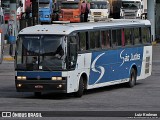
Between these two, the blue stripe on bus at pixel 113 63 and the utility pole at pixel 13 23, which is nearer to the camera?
the blue stripe on bus at pixel 113 63

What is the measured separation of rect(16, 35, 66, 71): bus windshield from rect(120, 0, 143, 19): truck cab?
55210 mm

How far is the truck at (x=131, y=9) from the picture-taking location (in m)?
78.7

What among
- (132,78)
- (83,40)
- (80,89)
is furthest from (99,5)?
→ (80,89)

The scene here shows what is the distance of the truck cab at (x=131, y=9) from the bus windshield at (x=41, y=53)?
2174 inches

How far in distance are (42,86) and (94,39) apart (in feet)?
11.2

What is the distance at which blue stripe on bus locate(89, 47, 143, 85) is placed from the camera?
82.9ft

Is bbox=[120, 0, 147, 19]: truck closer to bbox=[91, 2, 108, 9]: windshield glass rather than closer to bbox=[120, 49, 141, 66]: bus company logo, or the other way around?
bbox=[91, 2, 108, 9]: windshield glass

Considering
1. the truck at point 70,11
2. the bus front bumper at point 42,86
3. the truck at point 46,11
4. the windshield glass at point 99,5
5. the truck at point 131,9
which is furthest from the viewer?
the windshield glass at point 99,5

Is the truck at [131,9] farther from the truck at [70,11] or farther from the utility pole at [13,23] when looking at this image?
the utility pole at [13,23]

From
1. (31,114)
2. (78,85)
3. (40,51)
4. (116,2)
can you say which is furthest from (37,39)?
(116,2)

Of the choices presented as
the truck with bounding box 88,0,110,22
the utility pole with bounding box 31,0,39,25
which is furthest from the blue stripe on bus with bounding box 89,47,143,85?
the truck with bounding box 88,0,110,22

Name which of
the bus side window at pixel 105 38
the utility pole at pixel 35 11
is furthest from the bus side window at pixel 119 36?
the utility pole at pixel 35 11

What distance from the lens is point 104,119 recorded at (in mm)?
17562

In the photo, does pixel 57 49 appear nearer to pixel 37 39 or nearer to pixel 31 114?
pixel 37 39
